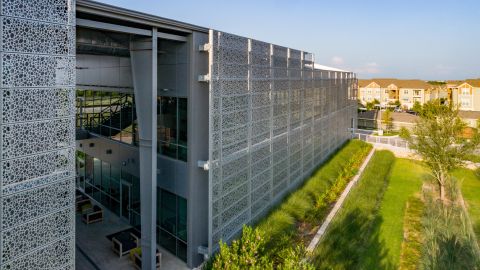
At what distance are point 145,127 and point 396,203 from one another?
511 inches

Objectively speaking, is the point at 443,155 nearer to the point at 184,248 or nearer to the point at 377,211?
the point at 377,211

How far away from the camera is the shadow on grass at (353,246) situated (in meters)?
10.9

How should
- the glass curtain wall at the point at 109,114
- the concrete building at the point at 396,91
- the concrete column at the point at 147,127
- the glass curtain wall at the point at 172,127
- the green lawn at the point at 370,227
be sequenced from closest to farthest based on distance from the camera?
1. the concrete column at the point at 147,127
2. the glass curtain wall at the point at 172,127
3. the green lawn at the point at 370,227
4. the glass curtain wall at the point at 109,114
5. the concrete building at the point at 396,91

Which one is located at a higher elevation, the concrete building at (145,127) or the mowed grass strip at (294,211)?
the concrete building at (145,127)

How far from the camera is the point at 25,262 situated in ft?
21.2

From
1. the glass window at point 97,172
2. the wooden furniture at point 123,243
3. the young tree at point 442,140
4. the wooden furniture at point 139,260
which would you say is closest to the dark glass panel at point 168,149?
the wooden furniture at point 139,260

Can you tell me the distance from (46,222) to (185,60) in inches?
217

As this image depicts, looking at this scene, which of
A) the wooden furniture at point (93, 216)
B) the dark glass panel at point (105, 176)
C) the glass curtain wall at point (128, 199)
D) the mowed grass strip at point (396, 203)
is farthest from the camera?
the dark glass panel at point (105, 176)

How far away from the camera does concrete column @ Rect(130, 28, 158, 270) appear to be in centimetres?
949

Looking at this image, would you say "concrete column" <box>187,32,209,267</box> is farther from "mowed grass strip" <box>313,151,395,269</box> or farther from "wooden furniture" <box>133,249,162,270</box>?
"mowed grass strip" <box>313,151,395,269</box>

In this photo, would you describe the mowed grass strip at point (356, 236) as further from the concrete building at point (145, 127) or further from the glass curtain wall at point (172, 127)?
the glass curtain wall at point (172, 127)

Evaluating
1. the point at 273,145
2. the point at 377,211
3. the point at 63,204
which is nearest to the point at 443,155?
the point at 377,211

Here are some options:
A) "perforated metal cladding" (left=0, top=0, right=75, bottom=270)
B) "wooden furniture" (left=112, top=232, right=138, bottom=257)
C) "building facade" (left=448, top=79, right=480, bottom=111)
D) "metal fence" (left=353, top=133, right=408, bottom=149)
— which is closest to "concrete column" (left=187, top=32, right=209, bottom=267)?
"wooden furniture" (left=112, top=232, right=138, bottom=257)

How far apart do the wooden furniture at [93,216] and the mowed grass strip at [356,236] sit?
27.6 feet
